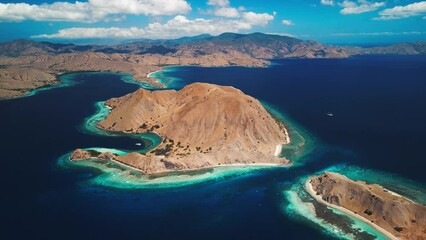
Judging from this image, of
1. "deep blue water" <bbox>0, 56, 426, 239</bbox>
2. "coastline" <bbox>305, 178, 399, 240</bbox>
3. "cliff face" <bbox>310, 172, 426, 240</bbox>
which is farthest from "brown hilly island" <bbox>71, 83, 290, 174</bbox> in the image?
"cliff face" <bbox>310, 172, 426, 240</bbox>

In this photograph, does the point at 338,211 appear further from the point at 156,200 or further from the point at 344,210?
the point at 156,200

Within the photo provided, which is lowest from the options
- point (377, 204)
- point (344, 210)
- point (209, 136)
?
point (344, 210)

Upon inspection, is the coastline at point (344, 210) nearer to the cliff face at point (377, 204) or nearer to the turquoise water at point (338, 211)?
the cliff face at point (377, 204)

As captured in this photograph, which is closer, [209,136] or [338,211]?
[338,211]

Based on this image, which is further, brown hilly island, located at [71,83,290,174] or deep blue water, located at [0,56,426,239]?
brown hilly island, located at [71,83,290,174]

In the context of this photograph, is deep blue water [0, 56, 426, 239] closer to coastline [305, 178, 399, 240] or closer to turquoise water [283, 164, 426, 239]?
turquoise water [283, 164, 426, 239]

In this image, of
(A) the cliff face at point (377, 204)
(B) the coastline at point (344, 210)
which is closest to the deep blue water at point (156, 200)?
(B) the coastline at point (344, 210)

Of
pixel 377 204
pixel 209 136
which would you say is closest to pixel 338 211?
pixel 377 204
